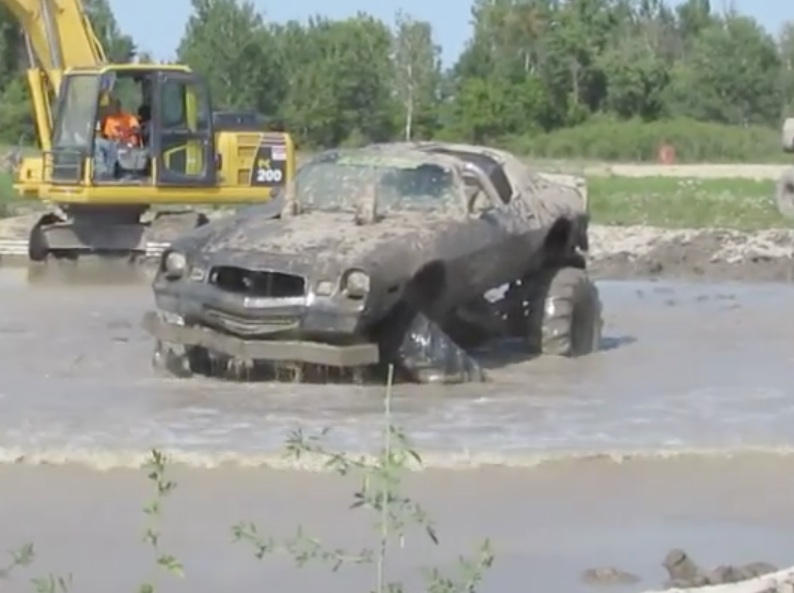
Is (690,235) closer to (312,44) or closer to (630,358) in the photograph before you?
(630,358)

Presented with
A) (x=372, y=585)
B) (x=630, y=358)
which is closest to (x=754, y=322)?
(x=630, y=358)

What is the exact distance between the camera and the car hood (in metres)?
14.4

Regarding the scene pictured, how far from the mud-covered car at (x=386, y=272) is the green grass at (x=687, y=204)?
46.1 feet

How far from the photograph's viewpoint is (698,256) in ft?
89.9

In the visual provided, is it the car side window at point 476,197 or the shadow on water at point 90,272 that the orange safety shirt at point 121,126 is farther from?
the car side window at point 476,197

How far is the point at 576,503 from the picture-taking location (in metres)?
10.3

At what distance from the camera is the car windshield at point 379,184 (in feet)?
52.3

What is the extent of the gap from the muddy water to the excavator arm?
7851 mm

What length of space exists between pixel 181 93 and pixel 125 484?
1652cm

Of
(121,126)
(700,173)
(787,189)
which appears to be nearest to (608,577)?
(787,189)

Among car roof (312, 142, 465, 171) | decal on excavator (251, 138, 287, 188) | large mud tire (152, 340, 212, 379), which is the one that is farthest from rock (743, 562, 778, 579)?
decal on excavator (251, 138, 287, 188)

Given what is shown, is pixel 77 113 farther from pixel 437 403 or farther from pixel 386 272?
pixel 437 403

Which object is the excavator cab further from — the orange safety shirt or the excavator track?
the excavator track

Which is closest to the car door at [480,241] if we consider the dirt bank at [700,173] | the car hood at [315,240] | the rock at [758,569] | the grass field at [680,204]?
the car hood at [315,240]
